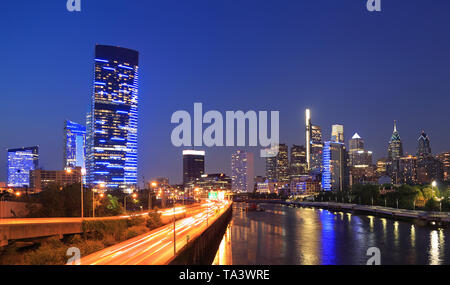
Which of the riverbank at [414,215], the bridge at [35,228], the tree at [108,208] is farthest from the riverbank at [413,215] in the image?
the bridge at [35,228]

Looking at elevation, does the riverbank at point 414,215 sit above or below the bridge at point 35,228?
below

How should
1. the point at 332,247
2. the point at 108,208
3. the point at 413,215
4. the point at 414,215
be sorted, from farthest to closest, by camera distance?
the point at 413,215 < the point at 414,215 < the point at 108,208 < the point at 332,247

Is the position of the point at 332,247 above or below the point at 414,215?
above

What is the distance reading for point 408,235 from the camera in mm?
78812

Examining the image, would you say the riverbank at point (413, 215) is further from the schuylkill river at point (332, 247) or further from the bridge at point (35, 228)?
the bridge at point (35, 228)

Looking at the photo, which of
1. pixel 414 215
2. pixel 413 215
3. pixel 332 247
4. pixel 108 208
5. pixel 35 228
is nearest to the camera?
pixel 35 228

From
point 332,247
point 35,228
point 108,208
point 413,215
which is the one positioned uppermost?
point 35,228

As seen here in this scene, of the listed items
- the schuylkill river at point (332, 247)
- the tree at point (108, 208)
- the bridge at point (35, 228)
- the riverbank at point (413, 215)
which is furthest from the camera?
the riverbank at point (413, 215)

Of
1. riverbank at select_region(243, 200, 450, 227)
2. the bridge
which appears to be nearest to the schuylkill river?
riverbank at select_region(243, 200, 450, 227)

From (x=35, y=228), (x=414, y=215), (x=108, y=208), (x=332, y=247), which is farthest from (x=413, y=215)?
(x=35, y=228)

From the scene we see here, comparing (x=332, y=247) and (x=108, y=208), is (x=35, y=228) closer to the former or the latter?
(x=108, y=208)

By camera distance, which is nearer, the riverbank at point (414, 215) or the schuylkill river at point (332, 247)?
the schuylkill river at point (332, 247)

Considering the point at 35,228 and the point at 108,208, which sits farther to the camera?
the point at 108,208
